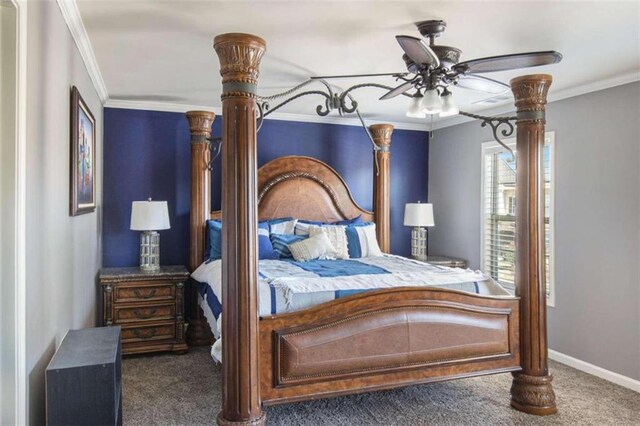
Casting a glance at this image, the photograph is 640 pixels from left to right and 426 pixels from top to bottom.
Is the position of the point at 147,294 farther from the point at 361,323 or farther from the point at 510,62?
the point at 510,62

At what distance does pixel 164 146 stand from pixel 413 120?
2.90 metres

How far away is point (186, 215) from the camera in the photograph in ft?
16.1

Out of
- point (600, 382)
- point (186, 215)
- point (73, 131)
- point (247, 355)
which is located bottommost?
point (600, 382)

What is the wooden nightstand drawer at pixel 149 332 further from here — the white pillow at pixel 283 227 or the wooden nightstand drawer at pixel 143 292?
the white pillow at pixel 283 227

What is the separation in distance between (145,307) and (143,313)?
5 centimetres

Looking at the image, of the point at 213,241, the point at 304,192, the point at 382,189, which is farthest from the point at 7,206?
the point at 382,189

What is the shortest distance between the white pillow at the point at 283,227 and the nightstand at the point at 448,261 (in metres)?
1.52

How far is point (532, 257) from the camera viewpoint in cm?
306

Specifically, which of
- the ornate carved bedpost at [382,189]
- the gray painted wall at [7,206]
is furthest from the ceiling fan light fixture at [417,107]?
the ornate carved bedpost at [382,189]

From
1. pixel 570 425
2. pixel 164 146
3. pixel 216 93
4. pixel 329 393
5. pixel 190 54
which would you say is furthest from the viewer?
pixel 164 146

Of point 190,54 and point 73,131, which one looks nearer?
point 73,131

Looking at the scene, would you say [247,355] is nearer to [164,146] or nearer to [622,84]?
[164,146]

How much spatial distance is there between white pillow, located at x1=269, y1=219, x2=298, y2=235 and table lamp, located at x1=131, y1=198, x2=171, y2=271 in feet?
3.34

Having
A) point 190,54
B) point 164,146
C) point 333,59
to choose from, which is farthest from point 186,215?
point 333,59
